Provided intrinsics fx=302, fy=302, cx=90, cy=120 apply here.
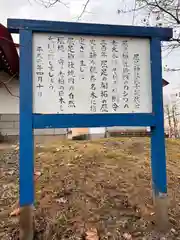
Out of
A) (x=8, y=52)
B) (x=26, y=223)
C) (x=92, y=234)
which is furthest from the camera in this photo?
(x=8, y=52)

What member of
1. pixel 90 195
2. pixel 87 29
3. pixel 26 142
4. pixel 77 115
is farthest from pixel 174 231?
pixel 87 29

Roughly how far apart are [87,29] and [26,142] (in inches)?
61.0

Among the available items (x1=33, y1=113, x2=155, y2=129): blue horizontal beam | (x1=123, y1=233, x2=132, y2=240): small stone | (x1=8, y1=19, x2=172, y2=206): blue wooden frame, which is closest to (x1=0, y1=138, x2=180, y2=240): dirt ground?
(x1=123, y1=233, x2=132, y2=240): small stone

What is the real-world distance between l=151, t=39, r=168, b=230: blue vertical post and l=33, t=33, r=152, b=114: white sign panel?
0.26 ft

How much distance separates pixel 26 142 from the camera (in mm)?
3398

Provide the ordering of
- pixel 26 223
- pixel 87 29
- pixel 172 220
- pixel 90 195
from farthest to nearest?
1. pixel 90 195
2. pixel 172 220
3. pixel 87 29
4. pixel 26 223

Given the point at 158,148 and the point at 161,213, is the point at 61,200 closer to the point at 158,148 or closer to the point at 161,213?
the point at 161,213

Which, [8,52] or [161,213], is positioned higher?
[8,52]

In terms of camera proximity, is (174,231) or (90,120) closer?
(90,120)

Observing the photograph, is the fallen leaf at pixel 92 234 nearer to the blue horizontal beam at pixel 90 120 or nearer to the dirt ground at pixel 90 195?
the dirt ground at pixel 90 195

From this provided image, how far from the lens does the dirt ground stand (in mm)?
3604

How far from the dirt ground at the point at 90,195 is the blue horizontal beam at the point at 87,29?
2222mm

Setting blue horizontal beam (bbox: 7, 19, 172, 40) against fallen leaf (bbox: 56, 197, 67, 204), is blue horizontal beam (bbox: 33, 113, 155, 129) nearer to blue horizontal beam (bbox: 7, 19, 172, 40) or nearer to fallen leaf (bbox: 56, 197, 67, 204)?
blue horizontal beam (bbox: 7, 19, 172, 40)

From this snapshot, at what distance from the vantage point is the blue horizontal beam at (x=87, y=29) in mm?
3486
